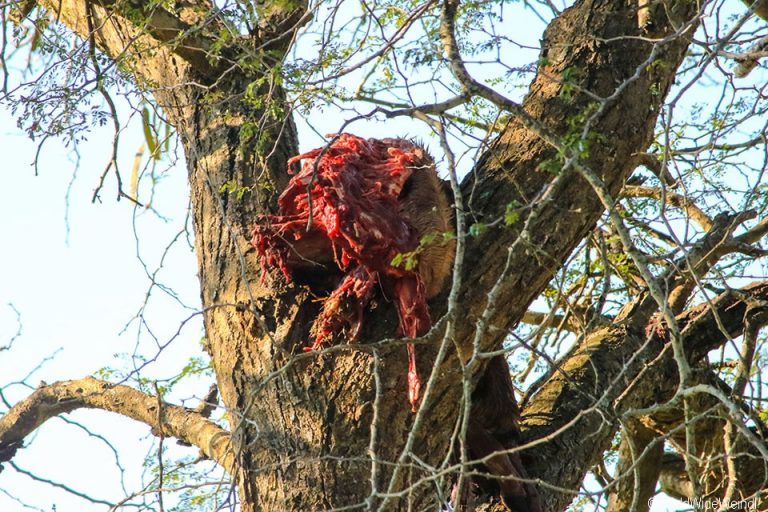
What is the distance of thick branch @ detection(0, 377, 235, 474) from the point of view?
3.77 metres

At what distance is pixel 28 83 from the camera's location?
3.96m

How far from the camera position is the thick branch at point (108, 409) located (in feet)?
12.4

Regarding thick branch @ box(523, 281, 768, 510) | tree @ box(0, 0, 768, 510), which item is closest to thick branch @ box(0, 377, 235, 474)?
tree @ box(0, 0, 768, 510)

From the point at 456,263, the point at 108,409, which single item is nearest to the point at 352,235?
the point at 456,263

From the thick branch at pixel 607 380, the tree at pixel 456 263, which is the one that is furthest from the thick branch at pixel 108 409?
the thick branch at pixel 607 380

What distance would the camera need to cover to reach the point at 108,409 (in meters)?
4.34

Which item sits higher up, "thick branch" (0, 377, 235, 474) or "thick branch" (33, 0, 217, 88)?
"thick branch" (33, 0, 217, 88)

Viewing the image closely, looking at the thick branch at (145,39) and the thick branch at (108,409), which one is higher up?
the thick branch at (145,39)

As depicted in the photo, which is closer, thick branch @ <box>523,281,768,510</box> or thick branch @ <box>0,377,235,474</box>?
thick branch @ <box>0,377,235,474</box>

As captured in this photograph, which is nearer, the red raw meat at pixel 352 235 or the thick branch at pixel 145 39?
the red raw meat at pixel 352 235

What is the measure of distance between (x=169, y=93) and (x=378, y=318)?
61.8 inches

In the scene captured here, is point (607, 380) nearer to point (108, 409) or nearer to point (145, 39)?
point (108, 409)

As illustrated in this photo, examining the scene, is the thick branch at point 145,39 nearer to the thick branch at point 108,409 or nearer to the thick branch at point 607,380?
the thick branch at point 108,409

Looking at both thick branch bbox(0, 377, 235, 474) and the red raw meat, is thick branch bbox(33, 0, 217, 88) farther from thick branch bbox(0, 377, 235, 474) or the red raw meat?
thick branch bbox(0, 377, 235, 474)
